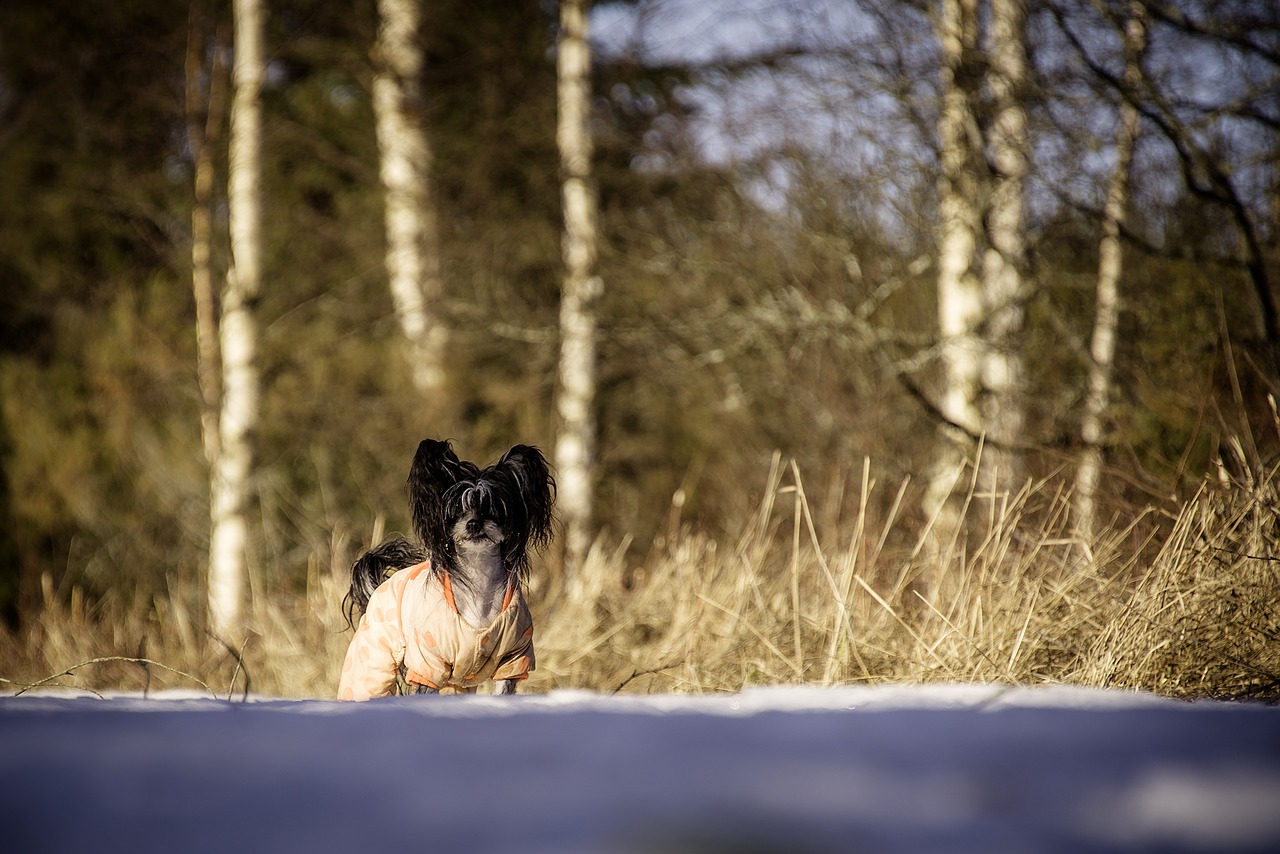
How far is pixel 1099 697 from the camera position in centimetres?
154

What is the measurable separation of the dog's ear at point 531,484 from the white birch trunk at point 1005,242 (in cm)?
342

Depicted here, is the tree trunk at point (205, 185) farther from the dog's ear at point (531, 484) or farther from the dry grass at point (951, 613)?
the dog's ear at point (531, 484)

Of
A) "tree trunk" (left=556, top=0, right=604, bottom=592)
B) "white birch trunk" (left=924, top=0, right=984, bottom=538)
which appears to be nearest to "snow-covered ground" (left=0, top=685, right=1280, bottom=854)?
"white birch trunk" (left=924, top=0, right=984, bottom=538)

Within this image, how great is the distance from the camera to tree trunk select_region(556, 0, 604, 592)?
10.4 metres

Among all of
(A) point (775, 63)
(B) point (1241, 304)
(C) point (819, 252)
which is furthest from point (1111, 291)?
(A) point (775, 63)

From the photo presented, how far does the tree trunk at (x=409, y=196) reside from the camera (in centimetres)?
1114

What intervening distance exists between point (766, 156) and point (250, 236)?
186 inches

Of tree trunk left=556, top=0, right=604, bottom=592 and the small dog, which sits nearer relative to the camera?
the small dog

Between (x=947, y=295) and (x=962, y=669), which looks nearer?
(x=962, y=669)

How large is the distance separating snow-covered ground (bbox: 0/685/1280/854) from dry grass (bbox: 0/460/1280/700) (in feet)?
4.02

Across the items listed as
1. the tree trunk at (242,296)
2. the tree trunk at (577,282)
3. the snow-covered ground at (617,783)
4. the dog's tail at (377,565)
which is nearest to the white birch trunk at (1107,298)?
the dog's tail at (377,565)

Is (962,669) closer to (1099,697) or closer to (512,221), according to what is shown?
(1099,697)

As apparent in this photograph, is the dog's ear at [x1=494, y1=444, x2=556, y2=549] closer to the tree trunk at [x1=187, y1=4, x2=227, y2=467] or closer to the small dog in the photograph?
the small dog

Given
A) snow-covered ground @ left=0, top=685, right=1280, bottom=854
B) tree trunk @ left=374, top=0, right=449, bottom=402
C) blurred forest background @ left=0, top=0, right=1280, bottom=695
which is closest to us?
snow-covered ground @ left=0, top=685, right=1280, bottom=854
